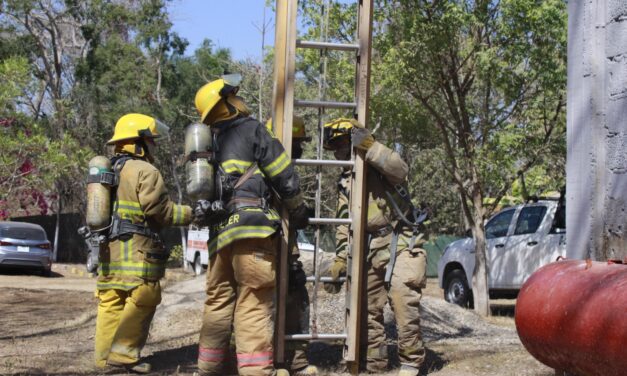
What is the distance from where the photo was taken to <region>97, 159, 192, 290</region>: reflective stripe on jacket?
6461mm

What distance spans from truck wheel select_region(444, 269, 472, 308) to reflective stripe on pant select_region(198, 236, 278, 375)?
932 cm

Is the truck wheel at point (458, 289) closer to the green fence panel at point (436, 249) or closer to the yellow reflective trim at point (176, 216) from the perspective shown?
the yellow reflective trim at point (176, 216)

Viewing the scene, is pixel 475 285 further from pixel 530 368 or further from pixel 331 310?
pixel 530 368

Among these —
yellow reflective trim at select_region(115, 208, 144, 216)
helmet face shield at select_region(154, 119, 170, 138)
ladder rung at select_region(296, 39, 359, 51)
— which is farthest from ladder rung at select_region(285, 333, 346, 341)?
ladder rung at select_region(296, 39, 359, 51)

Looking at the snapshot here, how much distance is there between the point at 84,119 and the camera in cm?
3209

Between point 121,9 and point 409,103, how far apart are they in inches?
849

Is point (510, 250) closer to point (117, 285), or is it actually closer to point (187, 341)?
point (187, 341)

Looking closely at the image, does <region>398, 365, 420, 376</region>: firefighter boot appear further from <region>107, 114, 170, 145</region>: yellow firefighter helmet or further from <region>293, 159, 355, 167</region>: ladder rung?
<region>107, 114, 170, 145</region>: yellow firefighter helmet

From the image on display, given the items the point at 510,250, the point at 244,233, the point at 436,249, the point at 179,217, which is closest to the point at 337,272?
the point at 244,233

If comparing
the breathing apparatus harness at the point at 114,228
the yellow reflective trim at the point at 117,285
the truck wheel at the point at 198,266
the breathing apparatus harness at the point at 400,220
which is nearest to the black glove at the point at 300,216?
the breathing apparatus harness at the point at 400,220

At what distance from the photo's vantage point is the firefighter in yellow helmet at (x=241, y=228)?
557 cm

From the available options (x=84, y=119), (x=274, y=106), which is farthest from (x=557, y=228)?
(x=84, y=119)

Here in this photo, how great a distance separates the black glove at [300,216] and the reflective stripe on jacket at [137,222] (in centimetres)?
94

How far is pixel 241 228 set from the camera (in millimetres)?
5586
